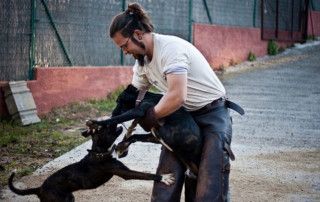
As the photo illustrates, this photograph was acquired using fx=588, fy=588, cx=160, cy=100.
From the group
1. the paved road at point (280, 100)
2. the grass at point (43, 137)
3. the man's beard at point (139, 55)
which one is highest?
the man's beard at point (139, 55)

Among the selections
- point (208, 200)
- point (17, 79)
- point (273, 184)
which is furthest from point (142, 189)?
point (17, 79)

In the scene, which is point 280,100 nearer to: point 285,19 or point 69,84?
point 69,84

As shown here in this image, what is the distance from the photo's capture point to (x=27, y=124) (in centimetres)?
938

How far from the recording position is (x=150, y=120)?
402 centimetres

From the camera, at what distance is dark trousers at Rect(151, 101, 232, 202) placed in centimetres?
416

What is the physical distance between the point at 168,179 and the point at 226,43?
12543 millimetres

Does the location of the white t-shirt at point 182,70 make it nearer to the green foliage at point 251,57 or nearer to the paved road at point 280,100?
the paved road at point 280,100

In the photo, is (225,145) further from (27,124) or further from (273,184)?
(27,124)

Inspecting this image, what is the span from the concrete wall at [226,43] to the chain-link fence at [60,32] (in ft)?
4.53

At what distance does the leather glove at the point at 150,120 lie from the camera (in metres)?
4.01

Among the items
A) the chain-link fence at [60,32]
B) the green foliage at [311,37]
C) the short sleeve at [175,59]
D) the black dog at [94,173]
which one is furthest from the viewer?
the green foliage at [311,37]

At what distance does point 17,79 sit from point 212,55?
283 inches

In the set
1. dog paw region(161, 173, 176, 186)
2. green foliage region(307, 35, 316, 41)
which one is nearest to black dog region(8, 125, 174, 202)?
dog paw region(161, 173, 176, 186)

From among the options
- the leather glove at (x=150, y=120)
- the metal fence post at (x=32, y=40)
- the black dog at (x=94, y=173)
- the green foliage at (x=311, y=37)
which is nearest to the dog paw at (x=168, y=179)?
the black dog at (x=94, y=173)
